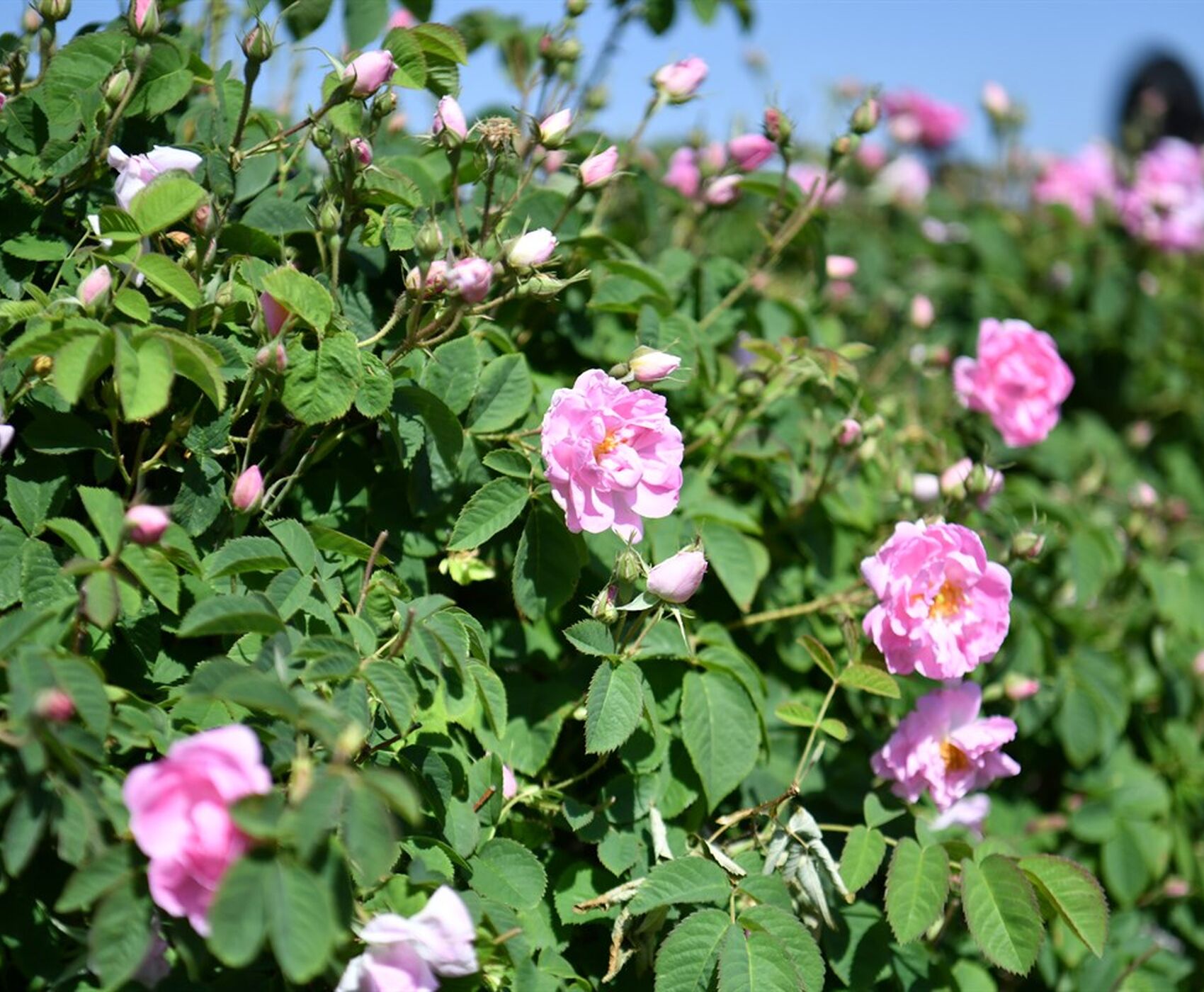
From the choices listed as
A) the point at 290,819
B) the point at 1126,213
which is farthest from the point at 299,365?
the point at 1126,213

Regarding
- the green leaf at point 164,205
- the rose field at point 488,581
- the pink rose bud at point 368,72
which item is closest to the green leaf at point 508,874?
the rose field at point 488,581

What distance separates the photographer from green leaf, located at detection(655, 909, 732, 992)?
1323 mm

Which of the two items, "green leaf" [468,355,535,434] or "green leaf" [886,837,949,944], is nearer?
"green leaf" [886,837,949,944]

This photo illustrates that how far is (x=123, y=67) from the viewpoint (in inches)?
59.2

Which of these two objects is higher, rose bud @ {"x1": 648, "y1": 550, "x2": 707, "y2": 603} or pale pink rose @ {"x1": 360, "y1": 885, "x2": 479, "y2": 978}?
rose bud @ {"x1": 648, "y1": 550, "x2": 707, "y2": 603}

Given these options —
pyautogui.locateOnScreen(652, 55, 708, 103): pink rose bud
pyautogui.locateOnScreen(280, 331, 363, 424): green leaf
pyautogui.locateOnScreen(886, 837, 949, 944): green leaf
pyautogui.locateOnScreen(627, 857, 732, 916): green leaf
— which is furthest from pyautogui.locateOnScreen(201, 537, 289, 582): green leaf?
pyautogui.locateOnScreen(652, 55, 708, 103): pink rose bud

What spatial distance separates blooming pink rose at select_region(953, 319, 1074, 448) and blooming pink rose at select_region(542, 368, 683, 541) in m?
0.96

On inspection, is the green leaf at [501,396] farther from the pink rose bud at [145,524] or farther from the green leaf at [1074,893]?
the green leaf at [1074,893]

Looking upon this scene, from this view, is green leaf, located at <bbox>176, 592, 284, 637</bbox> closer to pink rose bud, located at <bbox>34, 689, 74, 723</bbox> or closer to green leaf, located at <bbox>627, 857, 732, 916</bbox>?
pink rose bud, located at <bbox>34, 689, 74, 723</bbox>

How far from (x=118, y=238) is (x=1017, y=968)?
1.34m

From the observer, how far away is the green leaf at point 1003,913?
4.56ft

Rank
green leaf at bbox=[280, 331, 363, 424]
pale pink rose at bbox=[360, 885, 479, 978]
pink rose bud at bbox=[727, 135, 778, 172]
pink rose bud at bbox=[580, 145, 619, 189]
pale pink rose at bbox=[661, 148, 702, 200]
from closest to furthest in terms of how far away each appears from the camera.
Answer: pale pink rose at bbox=[360, 885, 479, 978], green leaf at bbox=[280, 331, 363, 424], pink rose bud at bbox=[580, 145, 619, 189], pink rose bud at bbox=[727, 135, 778, 172], pale pink rose at bbox=[661, 148, 702, 200]

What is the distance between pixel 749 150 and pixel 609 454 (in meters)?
0.92

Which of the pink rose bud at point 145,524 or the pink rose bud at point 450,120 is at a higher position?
the pink rose bud at point 450,120
